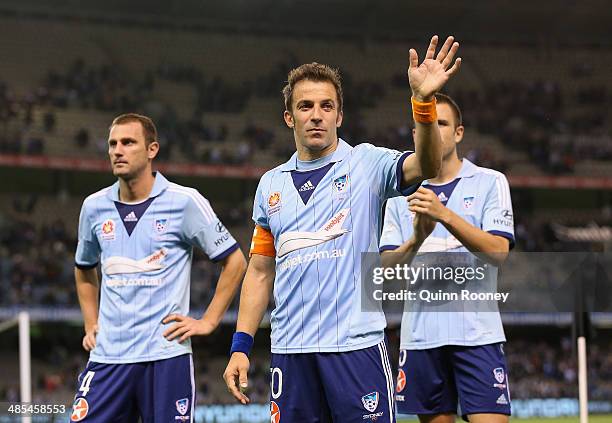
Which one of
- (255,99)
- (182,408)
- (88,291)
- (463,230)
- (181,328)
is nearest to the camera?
(463,230)

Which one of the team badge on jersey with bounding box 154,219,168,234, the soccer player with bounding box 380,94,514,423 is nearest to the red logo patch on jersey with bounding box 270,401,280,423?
the soccer player with bounding box 380,94,514,423

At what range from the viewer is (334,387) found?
396cm

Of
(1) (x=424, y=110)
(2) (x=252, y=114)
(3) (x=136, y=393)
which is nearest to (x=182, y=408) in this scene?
(3) (x=136, y=393)

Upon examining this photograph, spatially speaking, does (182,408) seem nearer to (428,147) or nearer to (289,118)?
(289,118)

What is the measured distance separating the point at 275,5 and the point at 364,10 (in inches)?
139

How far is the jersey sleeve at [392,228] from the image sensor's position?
557 cm

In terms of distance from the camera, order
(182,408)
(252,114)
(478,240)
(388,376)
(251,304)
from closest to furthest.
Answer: (388,376) → (251,304) → (478,240) → (182,408) → (252,114)

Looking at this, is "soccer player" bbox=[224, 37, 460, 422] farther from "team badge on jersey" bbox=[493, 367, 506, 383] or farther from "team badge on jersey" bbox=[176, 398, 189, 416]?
"team badge on jersey" bbox=[493, 367, 506, 383]

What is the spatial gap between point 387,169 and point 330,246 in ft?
1.34

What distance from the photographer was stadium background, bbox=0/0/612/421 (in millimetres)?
25484

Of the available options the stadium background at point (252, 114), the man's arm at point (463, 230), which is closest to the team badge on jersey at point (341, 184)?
the man's arm at point (463, 230)

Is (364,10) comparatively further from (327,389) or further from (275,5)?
(327,389)

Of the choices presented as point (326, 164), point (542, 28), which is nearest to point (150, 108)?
point (542, 28)

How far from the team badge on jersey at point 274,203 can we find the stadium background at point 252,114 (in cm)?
1773
